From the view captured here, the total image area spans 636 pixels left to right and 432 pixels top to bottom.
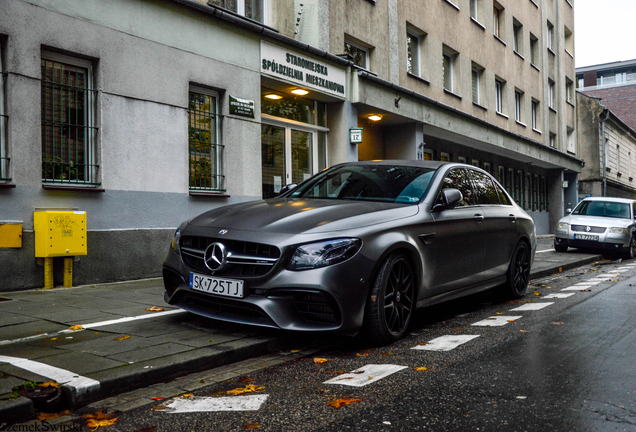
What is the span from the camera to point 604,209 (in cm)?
1772

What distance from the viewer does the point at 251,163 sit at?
11797 millimetres

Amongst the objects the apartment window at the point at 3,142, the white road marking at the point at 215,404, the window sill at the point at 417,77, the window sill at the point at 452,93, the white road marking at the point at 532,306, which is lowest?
the white road marking at the point at 215,404

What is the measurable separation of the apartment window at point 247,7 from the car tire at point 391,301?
793 centimetres

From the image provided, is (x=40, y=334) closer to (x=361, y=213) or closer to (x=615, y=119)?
(x=361, y=213)

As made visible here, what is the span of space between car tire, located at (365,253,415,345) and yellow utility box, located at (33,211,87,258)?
15.4 ft

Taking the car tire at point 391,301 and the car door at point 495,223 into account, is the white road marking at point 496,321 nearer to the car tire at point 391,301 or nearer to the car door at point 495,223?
the car door at point 495,223

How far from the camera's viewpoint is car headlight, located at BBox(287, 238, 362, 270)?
15.8ft

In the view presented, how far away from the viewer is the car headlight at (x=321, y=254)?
482cm

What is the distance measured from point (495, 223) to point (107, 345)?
4354mm

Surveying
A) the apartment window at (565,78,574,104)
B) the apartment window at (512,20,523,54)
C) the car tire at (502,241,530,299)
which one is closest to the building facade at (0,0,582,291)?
the car tire at (502,241,530,299)

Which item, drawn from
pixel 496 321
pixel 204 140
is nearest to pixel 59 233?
pixel 204 140

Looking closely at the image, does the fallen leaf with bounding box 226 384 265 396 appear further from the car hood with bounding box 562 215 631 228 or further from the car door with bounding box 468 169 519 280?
the car hood with bounding box 562 215 631 228

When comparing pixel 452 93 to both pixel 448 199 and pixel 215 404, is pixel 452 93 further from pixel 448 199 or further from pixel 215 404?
pixel 215 404

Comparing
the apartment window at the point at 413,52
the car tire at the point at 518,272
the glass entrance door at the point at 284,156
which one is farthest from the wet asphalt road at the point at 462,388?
the apartment window at the point at 413,52
